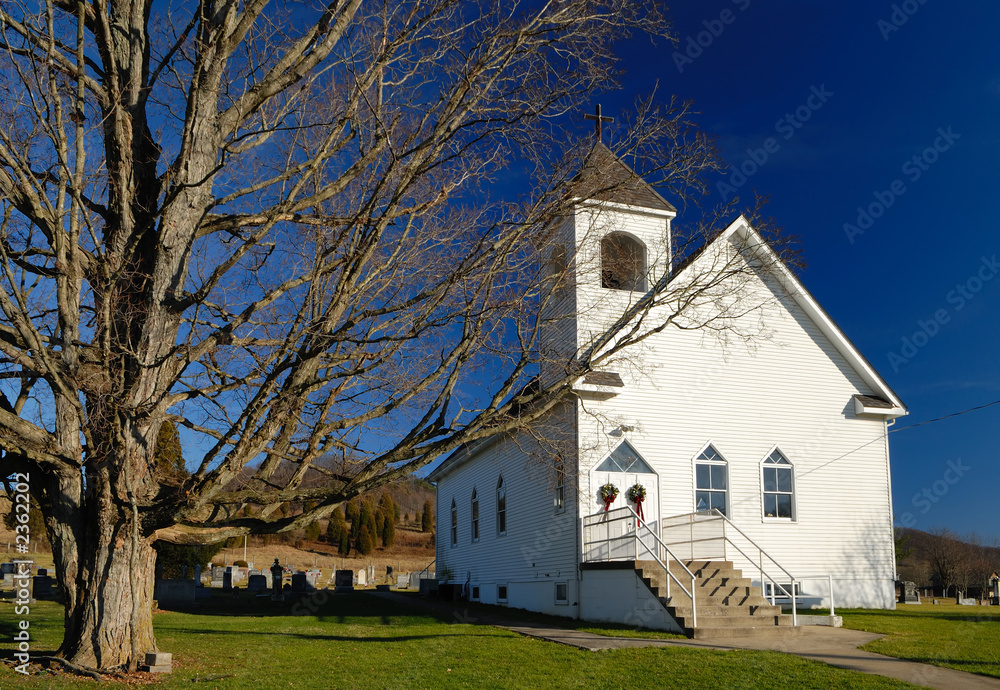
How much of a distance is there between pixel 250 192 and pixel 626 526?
10.6 metres

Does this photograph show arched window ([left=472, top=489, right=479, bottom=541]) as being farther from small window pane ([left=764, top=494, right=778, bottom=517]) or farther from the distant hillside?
the distant hillside

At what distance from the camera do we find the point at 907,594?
992 inches

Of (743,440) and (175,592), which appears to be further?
(175,592)

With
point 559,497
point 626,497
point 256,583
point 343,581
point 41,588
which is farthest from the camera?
point 343,581

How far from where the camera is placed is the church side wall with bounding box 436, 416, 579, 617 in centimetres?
1830

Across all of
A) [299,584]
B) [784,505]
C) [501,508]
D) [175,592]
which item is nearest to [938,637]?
[784,505]

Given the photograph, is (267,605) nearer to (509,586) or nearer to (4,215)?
(509,586)

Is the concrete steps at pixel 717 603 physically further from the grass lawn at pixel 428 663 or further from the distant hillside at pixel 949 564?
the distant hillside at pixel 949 564

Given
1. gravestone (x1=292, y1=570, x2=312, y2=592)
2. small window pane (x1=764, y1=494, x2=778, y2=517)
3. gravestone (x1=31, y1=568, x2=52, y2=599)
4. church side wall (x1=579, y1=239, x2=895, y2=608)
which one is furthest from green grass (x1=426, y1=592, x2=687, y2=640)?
gravestone (x1=31, y1=568, x2=52, y2=599)

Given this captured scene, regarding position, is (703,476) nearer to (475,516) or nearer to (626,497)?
(626,497)

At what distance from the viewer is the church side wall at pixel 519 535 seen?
1830cm

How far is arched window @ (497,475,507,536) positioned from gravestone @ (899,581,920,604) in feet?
42.3

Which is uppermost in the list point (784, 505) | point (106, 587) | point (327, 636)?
point (784, 505)

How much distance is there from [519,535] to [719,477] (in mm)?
5446
